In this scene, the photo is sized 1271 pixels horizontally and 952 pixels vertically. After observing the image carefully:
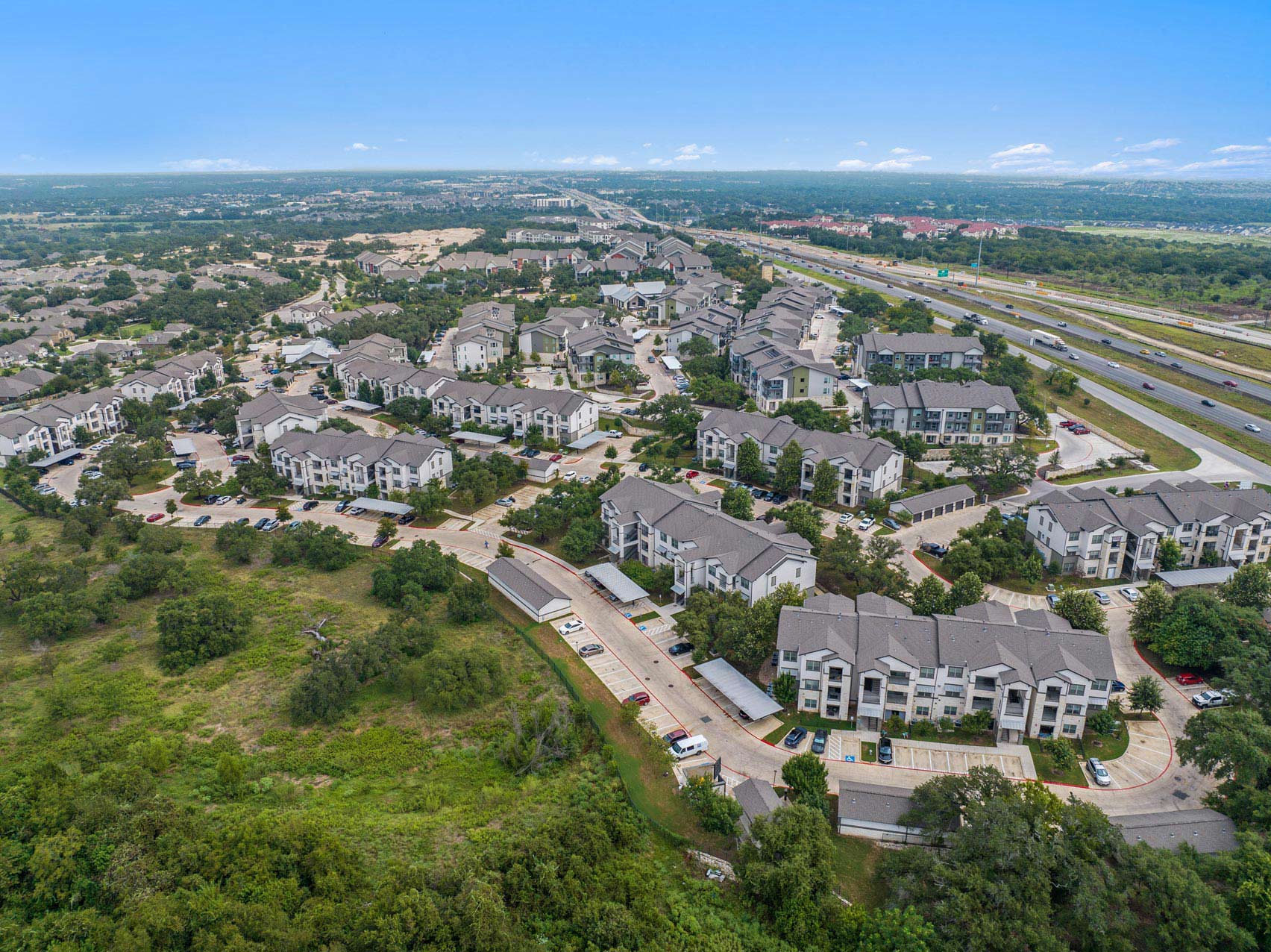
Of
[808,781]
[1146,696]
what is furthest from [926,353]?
[808,781]

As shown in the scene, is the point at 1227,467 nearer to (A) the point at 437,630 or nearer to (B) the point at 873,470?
(B) the point at 873,470

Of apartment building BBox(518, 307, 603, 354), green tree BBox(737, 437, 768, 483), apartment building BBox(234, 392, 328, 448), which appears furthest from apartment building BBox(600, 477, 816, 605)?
apartment building BBox(518, 307, 603, 354)

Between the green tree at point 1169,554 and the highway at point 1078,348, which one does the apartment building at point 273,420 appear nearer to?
the green tree at point 1169,554

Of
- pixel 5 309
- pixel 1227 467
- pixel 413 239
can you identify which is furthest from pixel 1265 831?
pixel 413 239

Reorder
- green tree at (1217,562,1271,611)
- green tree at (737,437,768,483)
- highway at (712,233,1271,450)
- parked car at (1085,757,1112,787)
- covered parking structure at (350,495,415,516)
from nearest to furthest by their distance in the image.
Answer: parked car at (1085,757,1112,787), green tree at (1217,562,1271,611), covered parking structure at (350,495,415,516), green tree at (737,437,768,483), highway at (712,233,1271,450)

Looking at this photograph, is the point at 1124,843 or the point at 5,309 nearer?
the point at 1124,843

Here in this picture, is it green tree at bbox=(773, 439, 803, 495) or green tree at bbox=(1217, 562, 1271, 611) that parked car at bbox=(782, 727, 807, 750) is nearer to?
green tree at bbox=(1217, 562, 1271, 611)
